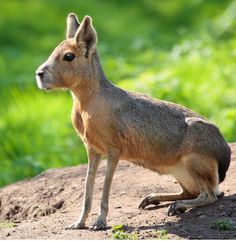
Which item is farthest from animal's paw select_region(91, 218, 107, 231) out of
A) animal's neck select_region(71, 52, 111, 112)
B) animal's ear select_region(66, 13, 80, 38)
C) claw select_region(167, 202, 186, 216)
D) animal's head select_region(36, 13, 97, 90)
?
animal's ear select_region(66, 13, 80, 38)

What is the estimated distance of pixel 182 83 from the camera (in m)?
12.4

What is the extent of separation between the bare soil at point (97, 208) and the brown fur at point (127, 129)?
19 centimetres

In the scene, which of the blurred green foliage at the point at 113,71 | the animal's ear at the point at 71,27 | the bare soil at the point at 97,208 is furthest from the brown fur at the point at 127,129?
the blurred green foliage at the point at 113,71

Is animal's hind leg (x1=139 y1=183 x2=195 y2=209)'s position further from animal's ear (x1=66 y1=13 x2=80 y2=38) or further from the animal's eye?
animal's ear (x1=66 y1=13 x2=80 y2=38)

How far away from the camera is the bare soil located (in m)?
6.69

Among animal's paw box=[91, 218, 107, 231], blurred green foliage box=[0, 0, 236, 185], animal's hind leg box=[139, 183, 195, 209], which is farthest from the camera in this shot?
blurred green foliage box=[0, 0, 236, 185]

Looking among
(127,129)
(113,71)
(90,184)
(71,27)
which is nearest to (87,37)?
(71,27)

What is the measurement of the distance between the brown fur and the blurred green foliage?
3111mm

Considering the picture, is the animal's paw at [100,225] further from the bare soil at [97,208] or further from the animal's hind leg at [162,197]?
the animal's hind leg at [162,197]

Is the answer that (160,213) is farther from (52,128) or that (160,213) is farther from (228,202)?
(52,128)

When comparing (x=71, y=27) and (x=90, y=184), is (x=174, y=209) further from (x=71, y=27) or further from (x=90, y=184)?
(x=71, y=27)

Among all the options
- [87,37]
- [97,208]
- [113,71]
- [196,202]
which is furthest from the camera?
[113,71]

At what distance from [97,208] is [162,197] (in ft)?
1.85

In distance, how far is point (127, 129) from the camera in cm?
702
